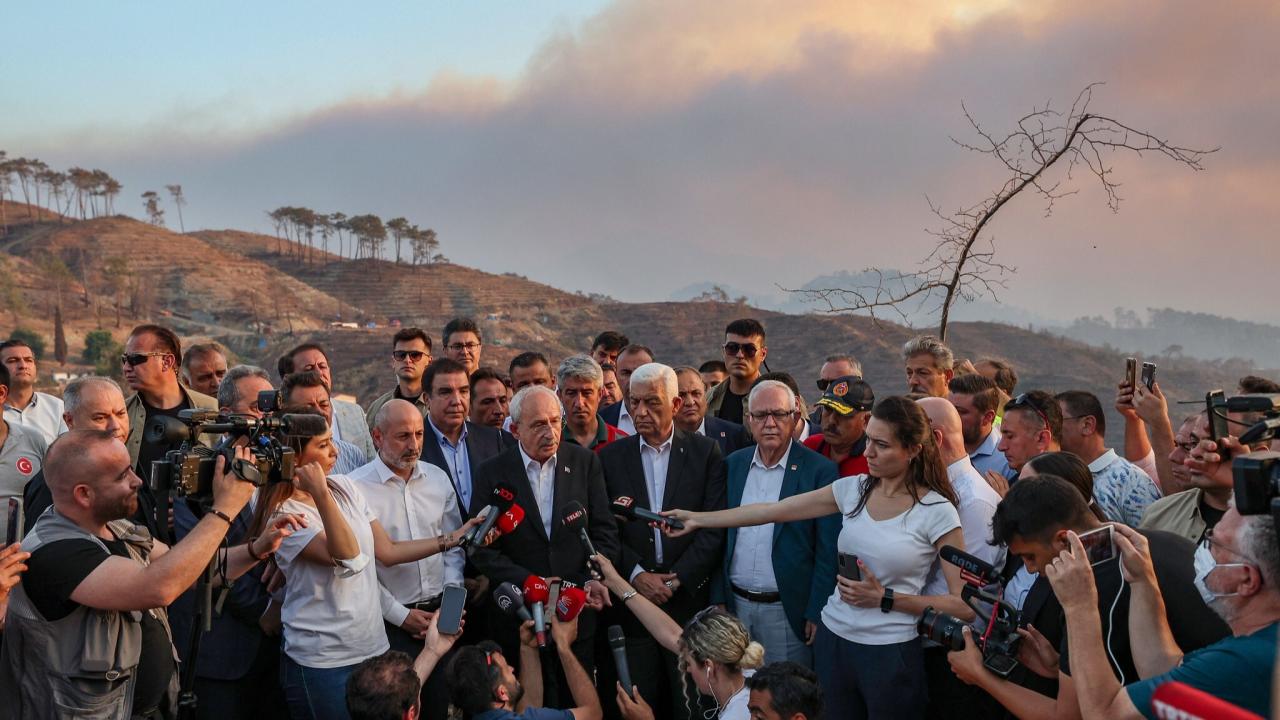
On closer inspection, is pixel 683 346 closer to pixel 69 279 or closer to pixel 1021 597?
pixel 69 279

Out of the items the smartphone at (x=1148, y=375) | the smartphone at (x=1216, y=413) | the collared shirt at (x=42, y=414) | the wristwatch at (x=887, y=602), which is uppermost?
the smartphone at (x=1148, y=375)

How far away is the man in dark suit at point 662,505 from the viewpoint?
596 centimetres

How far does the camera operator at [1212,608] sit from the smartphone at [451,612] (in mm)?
3046

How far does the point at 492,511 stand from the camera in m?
5.48

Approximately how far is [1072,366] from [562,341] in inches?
1316

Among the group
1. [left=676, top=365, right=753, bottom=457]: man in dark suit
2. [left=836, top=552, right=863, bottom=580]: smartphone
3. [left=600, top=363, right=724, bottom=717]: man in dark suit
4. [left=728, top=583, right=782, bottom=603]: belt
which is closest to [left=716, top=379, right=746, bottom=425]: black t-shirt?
[left=676, top=365, right=753, bottom=457]: man in dark suit

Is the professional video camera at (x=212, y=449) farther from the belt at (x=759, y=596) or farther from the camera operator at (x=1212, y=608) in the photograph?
the camera operator at (x=1212, y=608)

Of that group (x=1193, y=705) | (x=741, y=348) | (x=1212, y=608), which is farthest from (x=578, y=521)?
(x=1193, y=705)

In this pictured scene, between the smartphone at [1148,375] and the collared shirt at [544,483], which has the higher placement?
the smartphone at [1148,375]

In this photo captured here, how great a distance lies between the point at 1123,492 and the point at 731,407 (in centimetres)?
351

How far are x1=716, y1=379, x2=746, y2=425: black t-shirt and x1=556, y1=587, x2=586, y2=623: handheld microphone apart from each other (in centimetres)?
340

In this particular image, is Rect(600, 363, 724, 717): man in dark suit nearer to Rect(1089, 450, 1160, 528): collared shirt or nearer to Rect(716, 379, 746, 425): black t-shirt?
Rect(716, 379, 746, 425): black t-shirt

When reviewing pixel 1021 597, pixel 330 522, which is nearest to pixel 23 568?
pixel 330 522

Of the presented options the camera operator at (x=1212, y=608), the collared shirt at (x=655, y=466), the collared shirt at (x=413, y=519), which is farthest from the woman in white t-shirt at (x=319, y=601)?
the camera operator at (x=1212, y=608)
